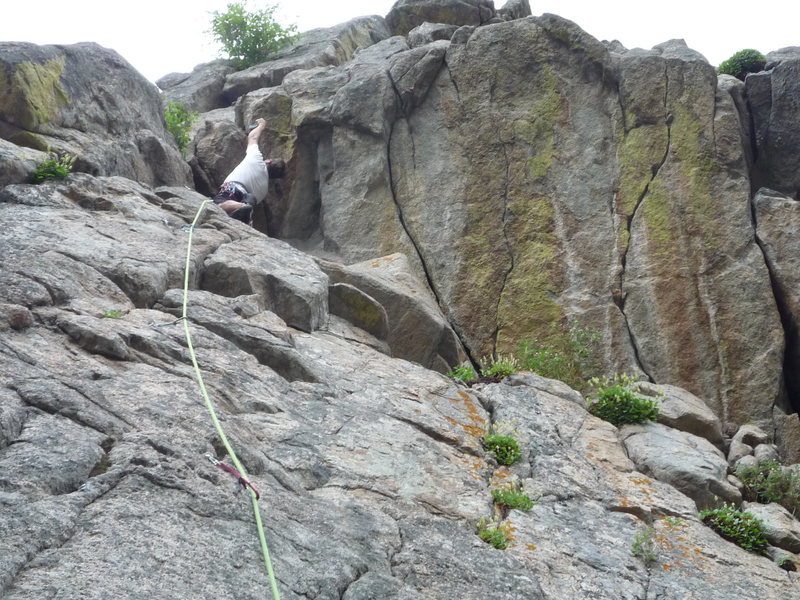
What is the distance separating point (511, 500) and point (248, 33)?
2026cm

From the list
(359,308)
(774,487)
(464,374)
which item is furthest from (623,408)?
(359,308)

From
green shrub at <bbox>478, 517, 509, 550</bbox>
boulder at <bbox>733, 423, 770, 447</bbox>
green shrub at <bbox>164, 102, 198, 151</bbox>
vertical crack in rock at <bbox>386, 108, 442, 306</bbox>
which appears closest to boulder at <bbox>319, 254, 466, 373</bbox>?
vertical crack in rock at <bbox>386, 108, 442, 306</bbox>

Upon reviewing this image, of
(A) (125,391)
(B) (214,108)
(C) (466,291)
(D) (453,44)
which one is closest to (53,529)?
(A) (125,391)

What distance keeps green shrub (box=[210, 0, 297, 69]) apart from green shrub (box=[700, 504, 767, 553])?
20.1m

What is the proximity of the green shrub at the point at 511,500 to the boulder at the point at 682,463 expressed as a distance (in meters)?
2.75

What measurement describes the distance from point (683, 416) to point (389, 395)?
5.12 metres

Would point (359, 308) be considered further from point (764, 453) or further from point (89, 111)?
point (764, 453)

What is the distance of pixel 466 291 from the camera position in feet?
63.6

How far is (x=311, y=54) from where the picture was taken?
26359 millimetres

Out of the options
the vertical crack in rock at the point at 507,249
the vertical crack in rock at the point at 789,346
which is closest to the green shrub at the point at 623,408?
the vertical crack in rock at the point at 507,249

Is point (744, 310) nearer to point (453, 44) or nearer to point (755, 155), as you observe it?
point (755, 155)

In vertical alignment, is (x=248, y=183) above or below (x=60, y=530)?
above

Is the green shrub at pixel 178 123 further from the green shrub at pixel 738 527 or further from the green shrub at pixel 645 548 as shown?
the green shrub at pixel 645 548

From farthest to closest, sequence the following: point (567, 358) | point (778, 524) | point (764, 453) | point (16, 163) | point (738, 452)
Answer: point (567, 358), point (738, 452), point (764, 453), point (16, 163), point (778, 524)
